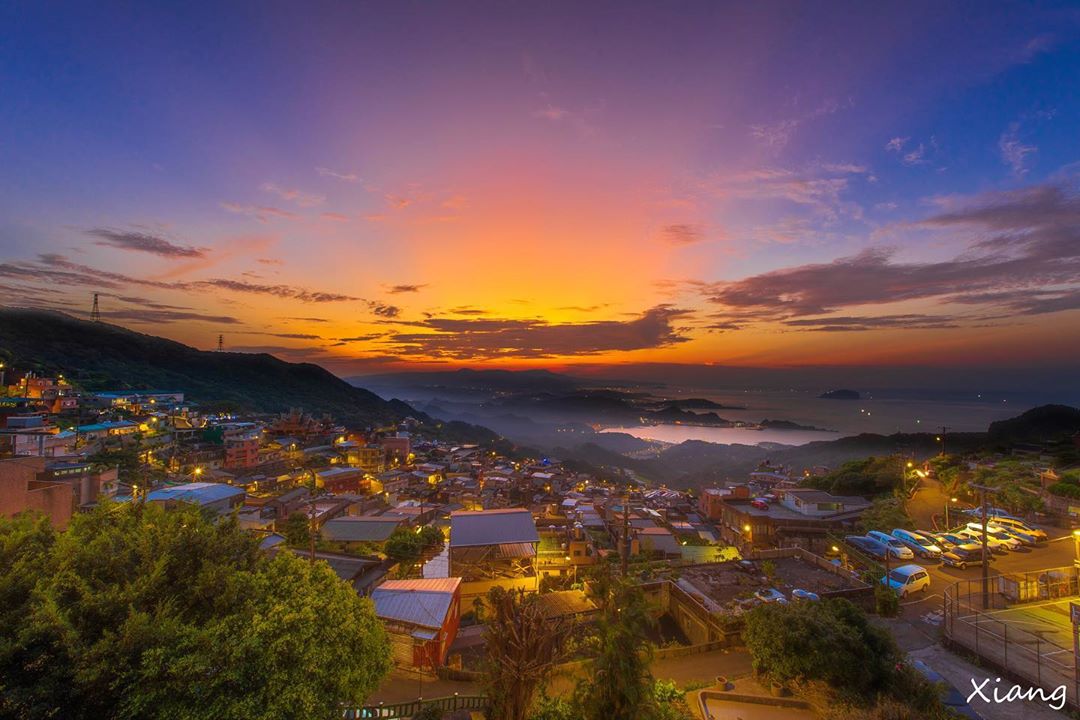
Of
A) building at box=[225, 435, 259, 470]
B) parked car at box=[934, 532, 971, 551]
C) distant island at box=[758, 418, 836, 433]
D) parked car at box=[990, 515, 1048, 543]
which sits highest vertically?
parked car at box=[990, 515, 1048, 543]

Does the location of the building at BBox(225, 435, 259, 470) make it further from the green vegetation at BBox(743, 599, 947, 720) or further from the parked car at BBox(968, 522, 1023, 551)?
the parked car at BBox(968, 522, 1023, 551)

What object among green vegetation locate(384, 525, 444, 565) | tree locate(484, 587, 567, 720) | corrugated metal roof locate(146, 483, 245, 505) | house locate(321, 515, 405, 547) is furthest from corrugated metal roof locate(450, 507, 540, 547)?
corrugated metal roof locate(146, 483, 245, 505)

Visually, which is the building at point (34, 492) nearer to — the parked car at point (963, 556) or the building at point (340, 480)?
the building at point (340, 480)

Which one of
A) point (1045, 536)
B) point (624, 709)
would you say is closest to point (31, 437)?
point (624, 709)

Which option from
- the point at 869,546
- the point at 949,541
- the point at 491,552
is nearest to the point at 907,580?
the point at 869,546

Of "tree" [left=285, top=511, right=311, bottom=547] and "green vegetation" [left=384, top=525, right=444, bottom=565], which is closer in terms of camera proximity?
"green vegetation" [left=384, top=525, right=444, bottom=565]

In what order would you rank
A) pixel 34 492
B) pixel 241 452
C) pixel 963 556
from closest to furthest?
pixel 34 492, pixel 963 556, pixel 241 452

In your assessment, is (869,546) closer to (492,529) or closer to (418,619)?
(492,529)
